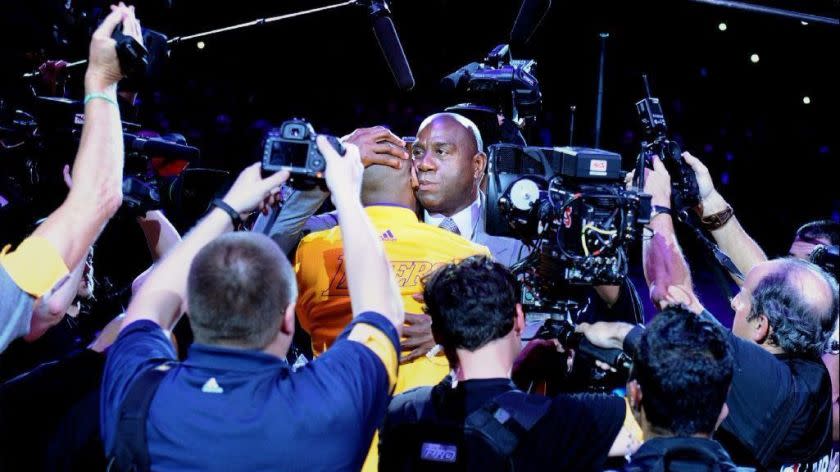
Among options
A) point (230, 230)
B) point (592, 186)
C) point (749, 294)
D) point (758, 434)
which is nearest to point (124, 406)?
point (230, 230)

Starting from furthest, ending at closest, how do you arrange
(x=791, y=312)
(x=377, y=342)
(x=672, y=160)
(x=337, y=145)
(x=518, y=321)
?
(x=672, y=160), (x=791, y=312), (x=518, y=321), (x=337, y=145), (x=377, y=342)

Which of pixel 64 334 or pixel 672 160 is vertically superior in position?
pixel 672 160

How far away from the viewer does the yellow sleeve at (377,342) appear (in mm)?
1777

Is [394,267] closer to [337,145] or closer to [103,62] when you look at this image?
[337,145]

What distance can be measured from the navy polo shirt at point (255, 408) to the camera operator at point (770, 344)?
A: 994 millimetres

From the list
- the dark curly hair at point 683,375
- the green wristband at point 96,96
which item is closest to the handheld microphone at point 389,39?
the green wristband at point 96,96

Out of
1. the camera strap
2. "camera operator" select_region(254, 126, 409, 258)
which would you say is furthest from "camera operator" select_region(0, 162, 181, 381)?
the camera strap

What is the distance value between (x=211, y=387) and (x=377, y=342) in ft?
1.18

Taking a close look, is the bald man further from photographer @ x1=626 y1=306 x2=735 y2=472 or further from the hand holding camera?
the hand holding camera

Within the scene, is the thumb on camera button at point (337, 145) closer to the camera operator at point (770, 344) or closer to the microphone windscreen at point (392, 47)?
the camera operator at point (770, 344)

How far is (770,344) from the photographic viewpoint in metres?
2.80

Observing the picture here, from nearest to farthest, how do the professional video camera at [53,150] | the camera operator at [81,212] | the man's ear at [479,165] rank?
the camera operator at [81,212], the professional video camera at [53,150], the man's ear at [479,165]

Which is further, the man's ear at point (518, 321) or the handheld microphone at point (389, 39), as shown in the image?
the handheld microphone at point (389, 39)

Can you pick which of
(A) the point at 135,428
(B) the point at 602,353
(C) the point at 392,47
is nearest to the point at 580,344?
(B) the point at 602,353
